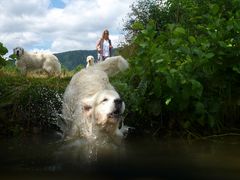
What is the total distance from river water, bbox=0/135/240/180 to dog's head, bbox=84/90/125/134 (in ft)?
1.09

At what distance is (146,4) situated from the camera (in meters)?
25.5

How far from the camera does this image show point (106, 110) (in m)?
6.29

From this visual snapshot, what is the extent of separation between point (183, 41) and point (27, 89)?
299cm

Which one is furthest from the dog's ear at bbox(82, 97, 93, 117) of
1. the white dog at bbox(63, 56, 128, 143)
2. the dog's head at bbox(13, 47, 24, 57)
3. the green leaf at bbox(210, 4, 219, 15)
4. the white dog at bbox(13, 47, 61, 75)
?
the dog's head at bbox(13, 47, 24, 57)

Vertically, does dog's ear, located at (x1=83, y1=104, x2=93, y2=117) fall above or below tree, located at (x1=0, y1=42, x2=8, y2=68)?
below

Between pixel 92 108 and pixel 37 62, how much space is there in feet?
31.9

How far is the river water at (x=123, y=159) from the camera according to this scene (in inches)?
169

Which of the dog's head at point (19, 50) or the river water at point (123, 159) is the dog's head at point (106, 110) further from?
the dog's head at point (19, 50)

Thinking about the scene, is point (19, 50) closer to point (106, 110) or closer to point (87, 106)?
point (87, 106)

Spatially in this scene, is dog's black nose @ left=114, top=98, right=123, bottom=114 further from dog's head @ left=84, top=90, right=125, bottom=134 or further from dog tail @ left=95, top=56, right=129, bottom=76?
dog tail @ left=95, top=56, right=129, bottom=76

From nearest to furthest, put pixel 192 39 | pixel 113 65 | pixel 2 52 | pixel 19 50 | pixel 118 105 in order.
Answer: pixel 118 105
pixel 192 39
pixel 2 52
pixel 113 65
pixel 19 50

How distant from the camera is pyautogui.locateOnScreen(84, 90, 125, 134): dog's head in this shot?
6246 mm

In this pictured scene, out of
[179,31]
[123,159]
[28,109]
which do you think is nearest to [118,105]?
[123,159]

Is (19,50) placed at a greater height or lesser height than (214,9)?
greater
